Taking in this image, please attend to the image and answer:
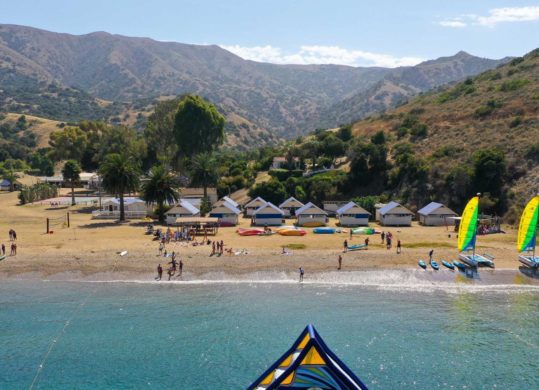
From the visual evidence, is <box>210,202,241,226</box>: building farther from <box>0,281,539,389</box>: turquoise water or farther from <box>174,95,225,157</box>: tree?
<box>174,95,225,157</box>: tree

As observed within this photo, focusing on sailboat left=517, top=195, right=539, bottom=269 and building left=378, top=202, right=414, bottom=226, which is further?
building left=378, top=202, right=414, bottom=226

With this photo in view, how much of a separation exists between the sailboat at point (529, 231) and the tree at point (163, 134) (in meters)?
Result: 71.0

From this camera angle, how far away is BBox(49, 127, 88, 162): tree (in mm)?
101250

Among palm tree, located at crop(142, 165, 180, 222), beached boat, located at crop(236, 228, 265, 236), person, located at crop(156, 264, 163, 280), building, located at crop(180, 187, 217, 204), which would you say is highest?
palm tree, located at crop(142, 165, 180, 222)

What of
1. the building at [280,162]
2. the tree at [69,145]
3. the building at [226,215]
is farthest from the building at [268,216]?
the tree at [69,145]

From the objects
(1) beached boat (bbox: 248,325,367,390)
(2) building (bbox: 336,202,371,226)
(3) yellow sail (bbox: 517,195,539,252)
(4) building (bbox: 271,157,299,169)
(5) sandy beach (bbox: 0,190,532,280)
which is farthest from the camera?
(4) building (bbox: 271,157,299,169)

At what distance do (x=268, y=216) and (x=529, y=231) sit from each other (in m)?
27.9

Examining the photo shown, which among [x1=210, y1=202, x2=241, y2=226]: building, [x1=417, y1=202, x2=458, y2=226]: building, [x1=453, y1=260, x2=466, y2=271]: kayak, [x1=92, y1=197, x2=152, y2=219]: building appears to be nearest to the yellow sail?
[x1=453, y1=260, x2=466, y2=271]: kayak

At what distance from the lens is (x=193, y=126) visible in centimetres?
9231

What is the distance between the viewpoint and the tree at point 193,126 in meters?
91.7

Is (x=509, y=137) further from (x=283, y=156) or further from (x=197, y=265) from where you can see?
(x=197, y=265)

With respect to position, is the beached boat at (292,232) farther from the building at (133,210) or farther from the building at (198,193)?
the building at (198,193)

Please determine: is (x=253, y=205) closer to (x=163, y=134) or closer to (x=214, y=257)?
(x=214, y=257)

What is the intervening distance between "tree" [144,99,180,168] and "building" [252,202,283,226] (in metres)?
45.3
